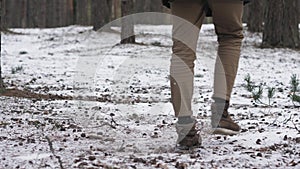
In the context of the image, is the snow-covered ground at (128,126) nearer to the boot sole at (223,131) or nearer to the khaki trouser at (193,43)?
the boot sole at (223,131)

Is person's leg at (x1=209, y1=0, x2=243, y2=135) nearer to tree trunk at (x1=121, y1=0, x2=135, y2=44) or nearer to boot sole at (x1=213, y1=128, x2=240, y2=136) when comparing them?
boot sole at (x1=213, y1=128, x2=240, y2=136)

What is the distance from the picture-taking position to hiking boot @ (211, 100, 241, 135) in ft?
10.7

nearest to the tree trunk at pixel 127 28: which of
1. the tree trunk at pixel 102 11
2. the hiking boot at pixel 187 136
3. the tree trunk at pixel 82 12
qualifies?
the tree trunk at pixel 102 11

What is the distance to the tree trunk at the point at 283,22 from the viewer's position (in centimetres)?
1280

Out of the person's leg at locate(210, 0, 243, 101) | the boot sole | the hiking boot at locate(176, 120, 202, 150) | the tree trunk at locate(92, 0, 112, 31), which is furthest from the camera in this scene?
the tree trunk at locate(92, 0, 112, 31)

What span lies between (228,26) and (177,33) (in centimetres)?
31

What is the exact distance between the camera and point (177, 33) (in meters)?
3.12

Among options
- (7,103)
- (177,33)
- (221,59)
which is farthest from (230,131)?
(7,103)

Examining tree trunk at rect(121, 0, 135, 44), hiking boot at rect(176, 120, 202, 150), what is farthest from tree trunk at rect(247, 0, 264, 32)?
hiking boot at rect(176, 120, 202, 150)

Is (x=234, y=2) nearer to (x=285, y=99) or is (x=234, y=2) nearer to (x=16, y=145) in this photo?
(x=16, y=145)

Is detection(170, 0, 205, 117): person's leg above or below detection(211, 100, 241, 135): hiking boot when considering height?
above

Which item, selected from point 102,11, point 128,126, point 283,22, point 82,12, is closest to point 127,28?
point 283,22

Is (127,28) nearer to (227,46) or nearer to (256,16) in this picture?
(256,16)

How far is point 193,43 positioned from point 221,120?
0.51 meters
